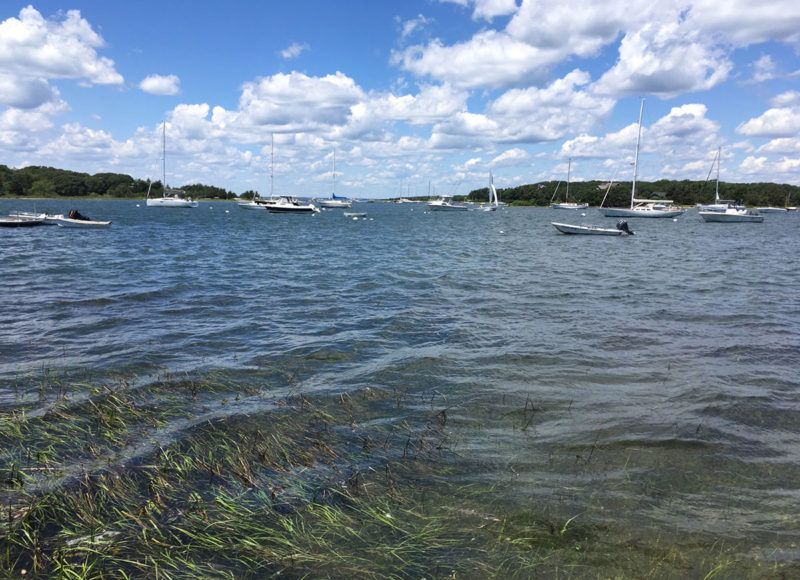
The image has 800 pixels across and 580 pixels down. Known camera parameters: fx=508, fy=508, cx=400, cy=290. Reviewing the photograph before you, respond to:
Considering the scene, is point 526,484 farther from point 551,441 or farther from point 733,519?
point 733,519

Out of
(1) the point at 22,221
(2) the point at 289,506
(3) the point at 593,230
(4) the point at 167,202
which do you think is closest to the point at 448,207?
(4) the point at 167,202

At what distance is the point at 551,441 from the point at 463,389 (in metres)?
2.63

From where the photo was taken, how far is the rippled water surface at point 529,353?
273 inches

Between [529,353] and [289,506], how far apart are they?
322 inches

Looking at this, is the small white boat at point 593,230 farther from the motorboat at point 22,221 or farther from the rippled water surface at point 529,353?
the motorboat at point 22,221

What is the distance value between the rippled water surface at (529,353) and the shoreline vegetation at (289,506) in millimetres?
386

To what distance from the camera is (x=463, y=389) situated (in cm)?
1034

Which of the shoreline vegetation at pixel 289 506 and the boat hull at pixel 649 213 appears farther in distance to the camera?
the boat hull at pixel 649 213

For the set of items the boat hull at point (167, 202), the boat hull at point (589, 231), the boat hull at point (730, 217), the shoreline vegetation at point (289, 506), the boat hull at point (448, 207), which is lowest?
the shoreline vegetation at point (289, 506)

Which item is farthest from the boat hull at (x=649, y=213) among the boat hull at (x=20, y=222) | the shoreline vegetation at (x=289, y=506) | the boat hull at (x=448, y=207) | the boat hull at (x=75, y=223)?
the shoreline vegetation at (x=289, y=506)

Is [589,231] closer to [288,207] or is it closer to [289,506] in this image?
[289,506]

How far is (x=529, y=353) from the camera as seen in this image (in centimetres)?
1277

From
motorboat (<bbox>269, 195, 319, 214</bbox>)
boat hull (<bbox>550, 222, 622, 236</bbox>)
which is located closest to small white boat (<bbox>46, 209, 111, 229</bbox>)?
boat hull (<bbox>550, 222, 622, 236</bbox>)

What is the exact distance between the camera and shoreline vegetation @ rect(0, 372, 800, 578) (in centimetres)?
503
